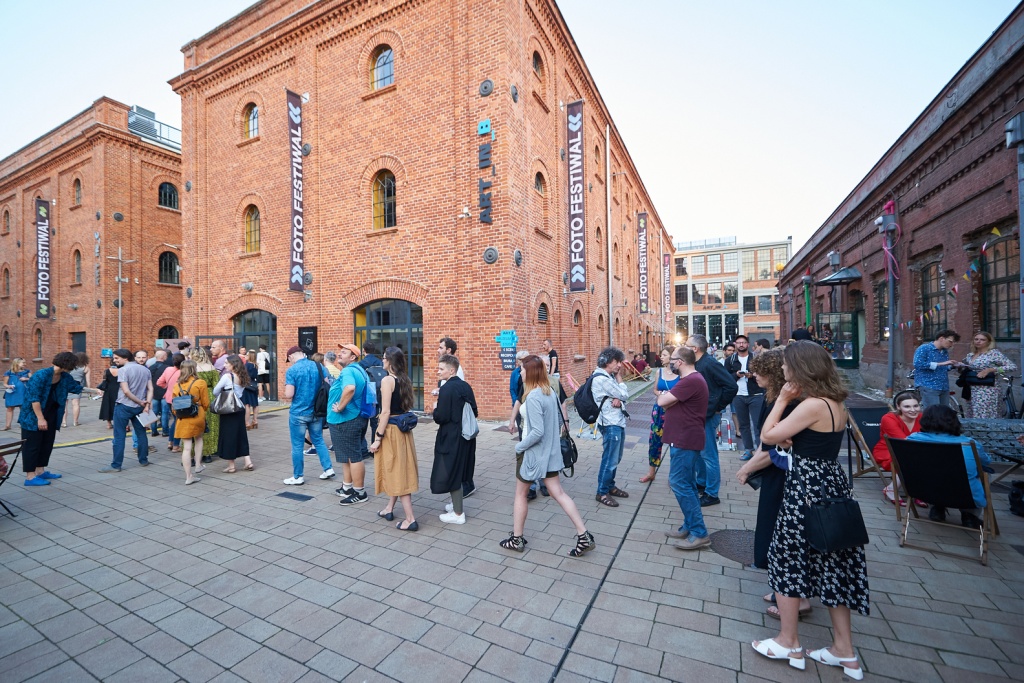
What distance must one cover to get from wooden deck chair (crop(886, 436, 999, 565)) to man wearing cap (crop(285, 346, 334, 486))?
21.4ft

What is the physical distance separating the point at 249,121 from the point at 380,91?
5.98m

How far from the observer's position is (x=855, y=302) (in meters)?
17.5

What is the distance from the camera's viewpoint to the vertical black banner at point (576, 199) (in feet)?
42.1

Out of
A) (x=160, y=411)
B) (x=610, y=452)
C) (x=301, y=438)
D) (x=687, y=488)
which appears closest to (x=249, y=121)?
(x=160, y=411)

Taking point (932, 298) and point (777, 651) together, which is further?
point (932, 298)

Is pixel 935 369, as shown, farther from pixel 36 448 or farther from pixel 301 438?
pixel 36 448

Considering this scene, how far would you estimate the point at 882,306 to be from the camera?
14539mm

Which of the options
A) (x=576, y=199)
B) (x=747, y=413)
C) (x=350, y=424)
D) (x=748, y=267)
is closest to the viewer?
(x=350, y=424)

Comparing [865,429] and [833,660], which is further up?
[865,429]

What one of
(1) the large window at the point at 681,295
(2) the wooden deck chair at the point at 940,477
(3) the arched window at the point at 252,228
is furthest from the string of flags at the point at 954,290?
(1) the large window at the point at 681,295

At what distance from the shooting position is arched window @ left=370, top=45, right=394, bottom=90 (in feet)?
39.2

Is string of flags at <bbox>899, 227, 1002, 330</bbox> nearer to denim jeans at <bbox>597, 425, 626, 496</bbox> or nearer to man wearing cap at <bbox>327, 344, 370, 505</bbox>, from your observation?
denim jeans at <bbox>597, 425, 626, 496</bbox>

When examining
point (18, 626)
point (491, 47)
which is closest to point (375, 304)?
point (491, 47)

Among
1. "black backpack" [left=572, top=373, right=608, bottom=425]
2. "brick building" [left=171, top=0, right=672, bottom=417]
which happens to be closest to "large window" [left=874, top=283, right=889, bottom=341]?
"brick building" [left=171, top=0, right=672, bottom=417]
